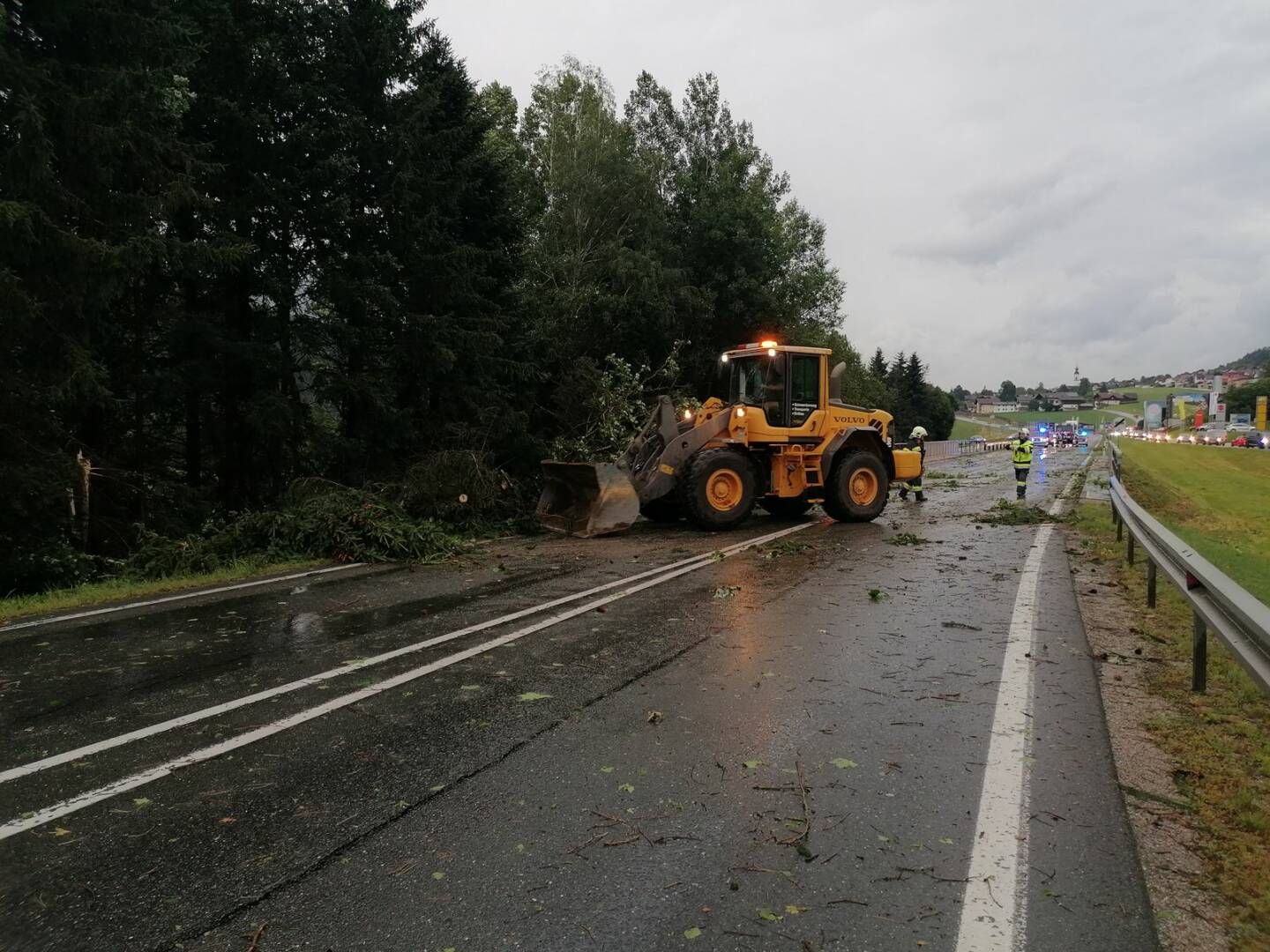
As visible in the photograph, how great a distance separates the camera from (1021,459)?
1828cm

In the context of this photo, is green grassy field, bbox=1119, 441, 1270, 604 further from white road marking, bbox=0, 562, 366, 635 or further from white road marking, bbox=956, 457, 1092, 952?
white road marking, bbox=0, 562, 366, 635

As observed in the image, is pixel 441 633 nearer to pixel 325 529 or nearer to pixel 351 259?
pixel 325 529

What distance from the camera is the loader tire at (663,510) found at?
42.8 ft

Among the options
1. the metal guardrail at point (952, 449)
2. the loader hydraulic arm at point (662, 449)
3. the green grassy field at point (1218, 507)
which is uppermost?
the loader hydraulic arm at point (662, 449)

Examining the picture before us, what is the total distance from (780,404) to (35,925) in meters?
11.6

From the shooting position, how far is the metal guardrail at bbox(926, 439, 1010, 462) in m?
49.2

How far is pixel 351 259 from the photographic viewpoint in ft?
43.4

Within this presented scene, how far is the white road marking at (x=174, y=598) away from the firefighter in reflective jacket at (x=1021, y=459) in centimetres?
1440

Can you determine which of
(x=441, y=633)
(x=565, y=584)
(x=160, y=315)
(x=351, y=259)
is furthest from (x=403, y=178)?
(x=441, y=633)

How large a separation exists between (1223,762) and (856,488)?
10.1m

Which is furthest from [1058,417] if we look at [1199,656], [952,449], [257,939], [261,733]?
[257,939]

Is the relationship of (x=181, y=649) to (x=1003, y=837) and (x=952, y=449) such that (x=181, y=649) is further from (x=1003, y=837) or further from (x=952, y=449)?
(x=952, y=449)

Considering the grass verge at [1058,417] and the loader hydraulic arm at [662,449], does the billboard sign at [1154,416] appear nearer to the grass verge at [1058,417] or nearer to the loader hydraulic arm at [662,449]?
the grass verge at [1058,417]

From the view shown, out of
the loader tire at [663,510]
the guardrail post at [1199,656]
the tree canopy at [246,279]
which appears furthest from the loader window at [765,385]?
the guardrail post at [1199,656]
